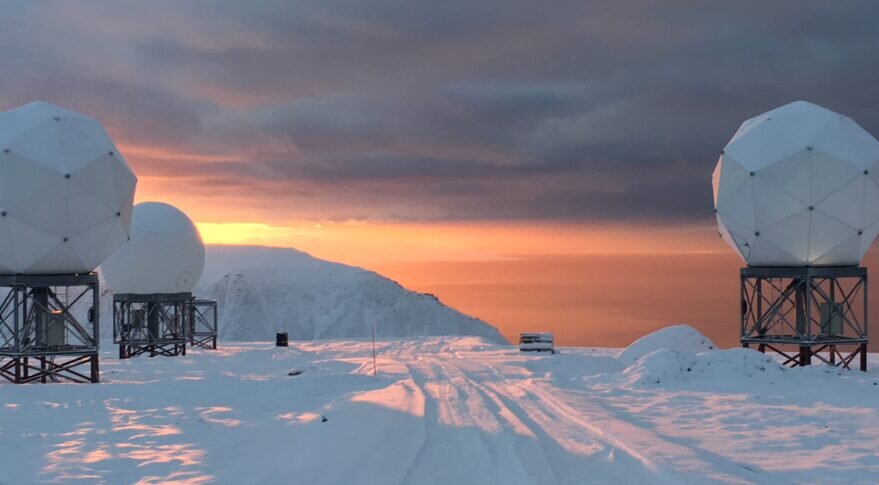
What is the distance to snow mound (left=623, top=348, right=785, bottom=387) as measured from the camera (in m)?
25.5

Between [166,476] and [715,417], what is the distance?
1260 cm

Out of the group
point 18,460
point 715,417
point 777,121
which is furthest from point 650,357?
point 18,460

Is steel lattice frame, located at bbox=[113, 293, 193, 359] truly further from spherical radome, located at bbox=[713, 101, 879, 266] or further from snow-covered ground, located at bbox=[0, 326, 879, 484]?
spherical radome, located at bbox=[713, 101, 879, 266]

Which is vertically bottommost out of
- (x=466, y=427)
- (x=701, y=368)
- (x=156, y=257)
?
(x=701, y=368)

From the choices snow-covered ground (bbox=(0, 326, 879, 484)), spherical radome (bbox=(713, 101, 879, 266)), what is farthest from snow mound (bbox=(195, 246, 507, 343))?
snow-covered ground (bbox=(0, 326, 879, 484))

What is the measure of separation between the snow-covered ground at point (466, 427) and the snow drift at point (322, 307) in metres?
41.5

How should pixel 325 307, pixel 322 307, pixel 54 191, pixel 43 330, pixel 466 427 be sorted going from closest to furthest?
pixel 466 427
pixel 54 191
pixel 43 330
pixel 325 307
pixel 322 307

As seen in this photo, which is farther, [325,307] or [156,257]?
[325,307]

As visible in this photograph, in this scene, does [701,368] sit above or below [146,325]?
below

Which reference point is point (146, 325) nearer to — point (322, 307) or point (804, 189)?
point (322, 307)

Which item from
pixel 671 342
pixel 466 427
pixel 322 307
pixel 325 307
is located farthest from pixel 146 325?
pixel 466 427

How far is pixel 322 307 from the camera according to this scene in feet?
266

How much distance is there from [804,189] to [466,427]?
2213 cm

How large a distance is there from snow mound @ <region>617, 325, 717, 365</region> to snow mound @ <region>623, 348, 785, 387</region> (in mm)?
7994
